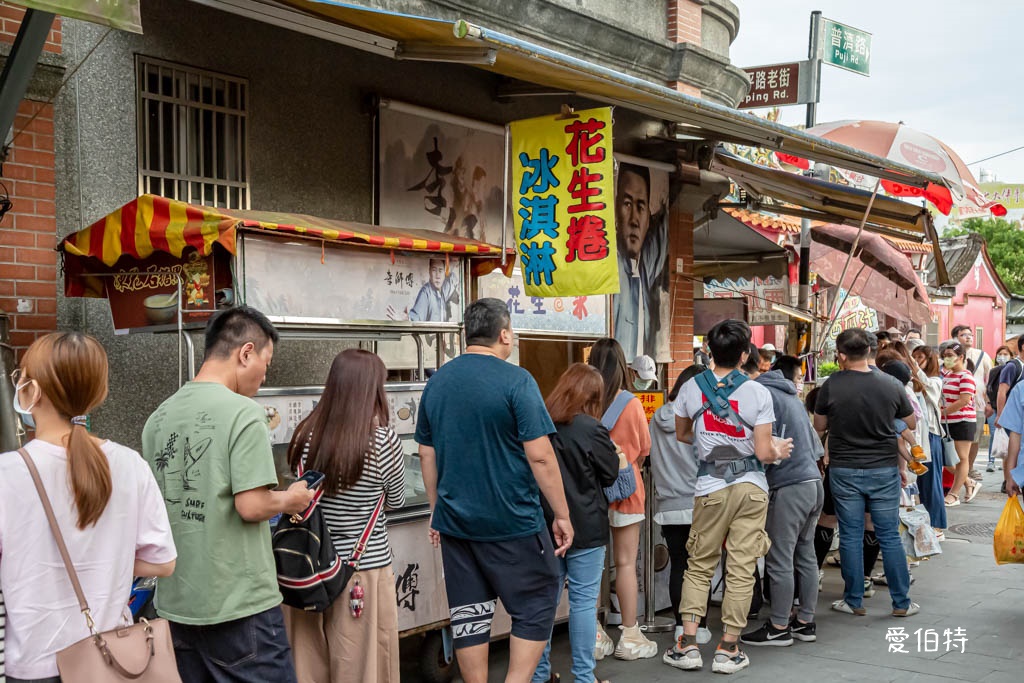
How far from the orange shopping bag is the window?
5618 mm

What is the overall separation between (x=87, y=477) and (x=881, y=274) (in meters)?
12.0

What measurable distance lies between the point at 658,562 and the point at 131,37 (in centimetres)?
500

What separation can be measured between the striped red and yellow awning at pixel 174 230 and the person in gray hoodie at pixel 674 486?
94.9 inches

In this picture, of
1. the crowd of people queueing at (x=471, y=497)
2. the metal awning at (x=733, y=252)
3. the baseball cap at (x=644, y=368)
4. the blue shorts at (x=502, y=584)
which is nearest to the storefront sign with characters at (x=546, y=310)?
the baseball cap at (x=644, y=368)

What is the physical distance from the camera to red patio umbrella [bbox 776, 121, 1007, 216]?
9.05 m

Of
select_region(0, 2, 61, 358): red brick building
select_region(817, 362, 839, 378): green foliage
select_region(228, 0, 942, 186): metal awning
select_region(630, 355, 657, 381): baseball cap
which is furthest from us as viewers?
select_region(817, 362, 839, 378): green foliage

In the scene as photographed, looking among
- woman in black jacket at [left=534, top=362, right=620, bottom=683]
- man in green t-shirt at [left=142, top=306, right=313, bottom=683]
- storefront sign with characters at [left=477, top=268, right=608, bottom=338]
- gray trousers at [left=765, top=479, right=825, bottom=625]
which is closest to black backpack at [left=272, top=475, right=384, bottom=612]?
man in green t-shirt at [left=142, top=306, right=313, bottom=683]

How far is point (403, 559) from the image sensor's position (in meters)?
5.63

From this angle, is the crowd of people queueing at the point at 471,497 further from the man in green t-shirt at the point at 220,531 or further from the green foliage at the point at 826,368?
the green foliage at the point at 826,368

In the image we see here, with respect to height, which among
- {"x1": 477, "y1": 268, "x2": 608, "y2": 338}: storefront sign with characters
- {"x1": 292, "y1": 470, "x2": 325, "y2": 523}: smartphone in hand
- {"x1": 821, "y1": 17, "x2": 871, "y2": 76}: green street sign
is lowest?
{"x1": 292, "y1": 470, "x2": 325, "y2": 523}: smartphone in hand

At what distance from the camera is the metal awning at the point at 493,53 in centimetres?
514

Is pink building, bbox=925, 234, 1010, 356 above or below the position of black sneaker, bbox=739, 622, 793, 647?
above

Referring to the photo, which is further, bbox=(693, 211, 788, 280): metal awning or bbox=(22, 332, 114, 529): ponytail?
bbox=(693, 211, 788, 280): metal awning

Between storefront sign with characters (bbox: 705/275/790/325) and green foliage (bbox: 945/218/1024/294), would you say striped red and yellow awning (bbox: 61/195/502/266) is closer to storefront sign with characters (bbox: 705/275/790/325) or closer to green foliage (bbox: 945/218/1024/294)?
storefront sign with characters (bbox: 705/275/790/325)
